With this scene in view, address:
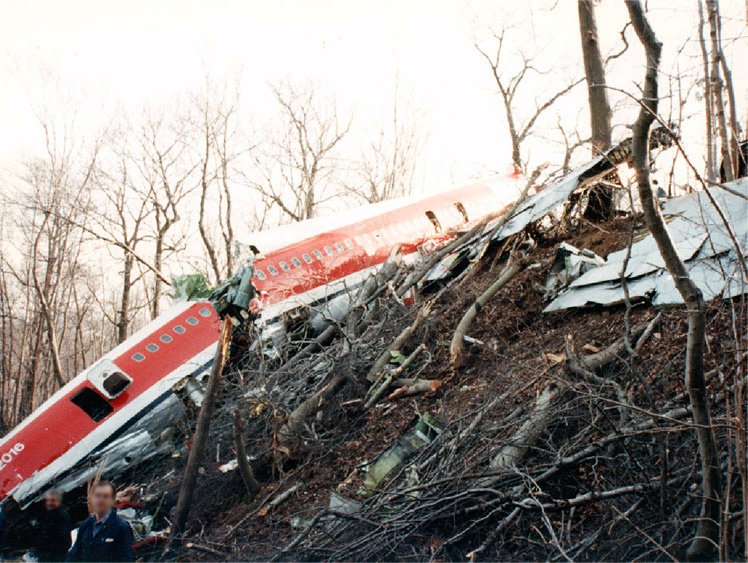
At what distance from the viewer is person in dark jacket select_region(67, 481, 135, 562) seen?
4.57 meters

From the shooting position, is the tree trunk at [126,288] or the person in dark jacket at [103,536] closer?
the person in dark jacket at [103,536]

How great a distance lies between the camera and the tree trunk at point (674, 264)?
8.84ft

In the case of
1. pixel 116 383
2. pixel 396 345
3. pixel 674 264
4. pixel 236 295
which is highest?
pixel 674 264

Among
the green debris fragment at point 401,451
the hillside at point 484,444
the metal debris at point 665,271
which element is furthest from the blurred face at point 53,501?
the metal debris at point 665,271

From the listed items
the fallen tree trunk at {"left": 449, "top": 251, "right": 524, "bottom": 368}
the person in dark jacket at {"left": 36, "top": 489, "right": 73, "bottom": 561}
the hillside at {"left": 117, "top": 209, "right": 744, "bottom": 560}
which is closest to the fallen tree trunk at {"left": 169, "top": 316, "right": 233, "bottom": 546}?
the hillside at {"left": 117, "top": 209, "right": 744, "bottom": 560}

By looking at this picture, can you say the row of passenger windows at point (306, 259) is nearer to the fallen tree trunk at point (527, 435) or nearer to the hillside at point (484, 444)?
the hillside at point (484, 444)

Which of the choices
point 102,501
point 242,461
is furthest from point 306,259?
point 102,501

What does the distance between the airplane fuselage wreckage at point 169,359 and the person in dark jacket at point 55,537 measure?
1484 millimetres

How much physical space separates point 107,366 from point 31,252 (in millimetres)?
22209

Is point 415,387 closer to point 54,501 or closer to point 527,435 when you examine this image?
point 527,435

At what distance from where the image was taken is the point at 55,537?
21.7 feet

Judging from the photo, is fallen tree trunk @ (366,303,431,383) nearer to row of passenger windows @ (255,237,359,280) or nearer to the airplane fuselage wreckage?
the airplane fuselage wreckage

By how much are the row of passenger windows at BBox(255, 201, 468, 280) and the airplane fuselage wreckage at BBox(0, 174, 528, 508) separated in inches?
1.1

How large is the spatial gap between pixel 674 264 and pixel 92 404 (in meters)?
9.20
